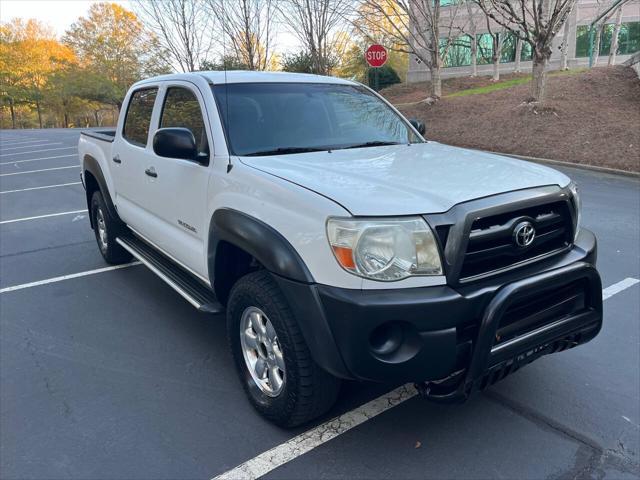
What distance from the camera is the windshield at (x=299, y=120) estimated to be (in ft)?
11.2

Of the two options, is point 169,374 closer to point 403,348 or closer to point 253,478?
point 253,478

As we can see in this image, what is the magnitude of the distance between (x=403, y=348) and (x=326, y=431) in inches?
33.5

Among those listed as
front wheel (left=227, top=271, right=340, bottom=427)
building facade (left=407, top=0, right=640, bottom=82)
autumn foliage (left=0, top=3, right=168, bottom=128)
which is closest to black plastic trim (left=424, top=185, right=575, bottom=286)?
front wheel (left=227, top=271, right=340, bottom=427)

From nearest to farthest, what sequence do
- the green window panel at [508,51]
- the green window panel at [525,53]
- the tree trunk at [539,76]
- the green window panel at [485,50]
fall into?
the tree trunk at [539,76] < the green window panel at [525,53] < the green window panel at [508,51] < the green window panel at [485,50]

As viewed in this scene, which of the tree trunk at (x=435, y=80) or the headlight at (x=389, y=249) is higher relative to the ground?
the tree trunk at (x=435, y=80)

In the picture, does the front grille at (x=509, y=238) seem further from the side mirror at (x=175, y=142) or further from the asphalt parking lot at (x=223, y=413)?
the side mirror at (x=175, y=142)

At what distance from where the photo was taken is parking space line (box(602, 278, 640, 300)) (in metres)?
4.69

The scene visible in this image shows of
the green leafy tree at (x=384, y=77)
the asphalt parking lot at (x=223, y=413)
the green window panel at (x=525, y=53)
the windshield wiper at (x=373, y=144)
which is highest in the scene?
the green window panel at (x=525, y=53)

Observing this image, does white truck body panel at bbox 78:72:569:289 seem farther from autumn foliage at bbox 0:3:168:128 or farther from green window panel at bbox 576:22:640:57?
autumn foliage at bbox 0:3:168:128

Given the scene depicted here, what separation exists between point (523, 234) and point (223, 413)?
192 cm

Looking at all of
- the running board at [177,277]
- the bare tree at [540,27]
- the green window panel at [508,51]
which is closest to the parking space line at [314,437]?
the running board at [177,277]

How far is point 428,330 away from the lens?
2.27 meters

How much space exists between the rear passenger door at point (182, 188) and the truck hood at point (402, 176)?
49 centimetres

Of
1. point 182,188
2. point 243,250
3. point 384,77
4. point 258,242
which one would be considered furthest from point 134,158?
point 384,77
